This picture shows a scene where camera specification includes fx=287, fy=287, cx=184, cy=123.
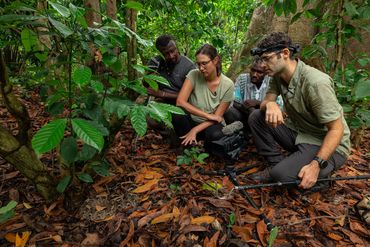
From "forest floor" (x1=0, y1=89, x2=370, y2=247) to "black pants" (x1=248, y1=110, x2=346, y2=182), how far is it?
7.2 inches

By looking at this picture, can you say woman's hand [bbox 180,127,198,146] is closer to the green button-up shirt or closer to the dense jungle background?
the dense jungle background

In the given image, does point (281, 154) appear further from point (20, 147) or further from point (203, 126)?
point (20, 147)

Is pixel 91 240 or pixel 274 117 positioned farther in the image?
pixel 274 117

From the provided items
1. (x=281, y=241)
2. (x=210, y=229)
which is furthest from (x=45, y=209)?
(x=281, y=241)

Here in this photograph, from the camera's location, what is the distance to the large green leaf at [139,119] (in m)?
1.45

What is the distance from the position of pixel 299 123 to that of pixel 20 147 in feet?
7.40

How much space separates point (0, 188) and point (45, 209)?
19.2 inches

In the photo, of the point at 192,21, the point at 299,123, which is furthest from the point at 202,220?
the point at 192,21

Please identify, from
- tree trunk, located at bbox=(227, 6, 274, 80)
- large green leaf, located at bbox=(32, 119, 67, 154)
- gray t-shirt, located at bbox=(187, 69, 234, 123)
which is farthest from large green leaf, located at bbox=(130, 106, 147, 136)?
tree trunk, located at bbox=(227, 6, 274, 80)

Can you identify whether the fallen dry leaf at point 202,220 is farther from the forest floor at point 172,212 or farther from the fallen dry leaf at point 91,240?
the fallen dry leaf at point 91,240

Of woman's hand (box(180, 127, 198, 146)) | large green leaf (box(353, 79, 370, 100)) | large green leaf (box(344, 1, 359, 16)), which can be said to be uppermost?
large green leaf (box(344, 1, 359, 16))

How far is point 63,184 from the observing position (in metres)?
1.88

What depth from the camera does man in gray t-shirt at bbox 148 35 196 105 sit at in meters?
3.43

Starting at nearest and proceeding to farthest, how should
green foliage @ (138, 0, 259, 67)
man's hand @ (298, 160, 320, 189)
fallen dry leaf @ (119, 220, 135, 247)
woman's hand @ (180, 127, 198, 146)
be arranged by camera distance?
fallen dry leaf @ (119, 220, 135, 247) < man's hand @ (298, 160, 320, 189) < woman's hand @ (180, 127, 198, 146) < green foliage @ (138, 0, 259, 67)
